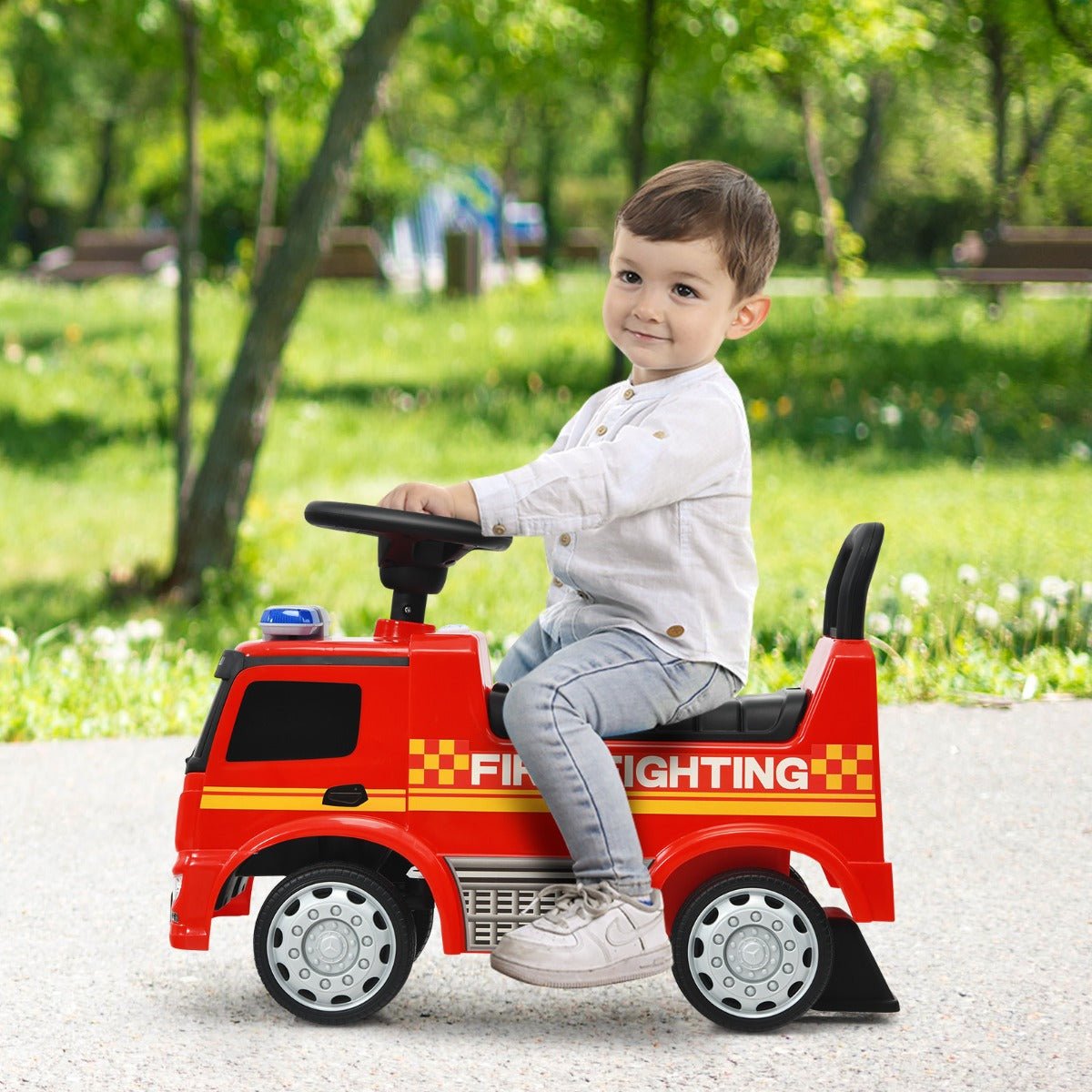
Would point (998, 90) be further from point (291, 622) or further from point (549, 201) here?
point (549, 201)

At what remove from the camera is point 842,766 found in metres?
2.85

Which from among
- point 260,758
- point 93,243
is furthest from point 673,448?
point 93,243

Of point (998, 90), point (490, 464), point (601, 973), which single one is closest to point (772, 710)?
point (601, 973)

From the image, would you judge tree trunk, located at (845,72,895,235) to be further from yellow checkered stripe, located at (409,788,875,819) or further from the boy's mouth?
yellow checkered stripe, located at (409,788,875,819)

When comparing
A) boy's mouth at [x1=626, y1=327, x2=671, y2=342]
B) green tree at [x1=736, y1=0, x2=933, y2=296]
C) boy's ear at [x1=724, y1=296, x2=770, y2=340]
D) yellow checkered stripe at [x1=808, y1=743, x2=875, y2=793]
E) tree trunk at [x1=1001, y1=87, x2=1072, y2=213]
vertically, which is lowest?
yellow checkered stripe at [x1=808, y1=743, x2=875, y2=793]

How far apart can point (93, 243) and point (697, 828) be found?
899 inches

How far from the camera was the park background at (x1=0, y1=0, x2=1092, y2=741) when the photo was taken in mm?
6371

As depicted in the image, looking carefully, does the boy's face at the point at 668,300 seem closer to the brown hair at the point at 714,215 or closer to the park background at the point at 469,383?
the brown hair at the point at 714,215

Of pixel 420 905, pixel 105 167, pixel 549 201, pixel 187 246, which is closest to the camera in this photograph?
pixel 420 905

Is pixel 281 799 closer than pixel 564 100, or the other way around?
pixel 281 799

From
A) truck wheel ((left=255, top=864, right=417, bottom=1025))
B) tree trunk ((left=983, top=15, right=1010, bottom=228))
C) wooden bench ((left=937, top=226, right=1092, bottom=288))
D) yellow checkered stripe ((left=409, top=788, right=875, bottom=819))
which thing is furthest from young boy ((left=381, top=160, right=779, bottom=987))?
wooden bench ((left=937, top=226, right=1092, bottom=288))

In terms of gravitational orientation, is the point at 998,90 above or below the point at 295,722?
above

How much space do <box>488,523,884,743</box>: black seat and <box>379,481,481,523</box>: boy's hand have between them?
0.38 meters

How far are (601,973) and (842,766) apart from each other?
563 millimetres
